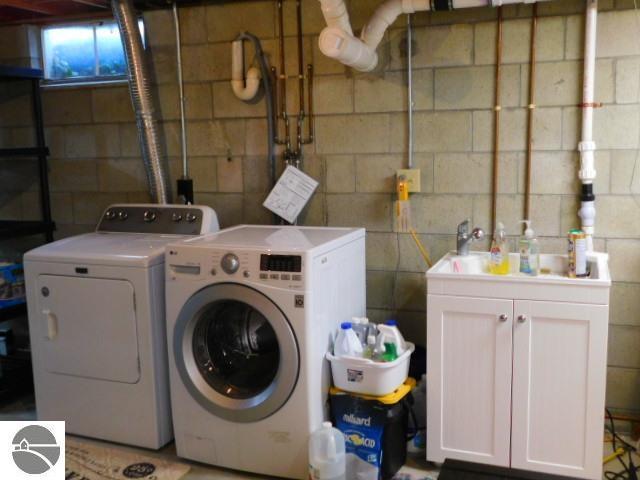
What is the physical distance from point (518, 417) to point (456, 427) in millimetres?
251

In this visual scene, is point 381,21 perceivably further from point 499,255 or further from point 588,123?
point 499,255

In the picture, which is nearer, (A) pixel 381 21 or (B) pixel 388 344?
(B) pixel 388 344

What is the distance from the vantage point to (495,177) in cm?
305

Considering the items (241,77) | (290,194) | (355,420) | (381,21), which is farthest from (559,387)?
(241,77)

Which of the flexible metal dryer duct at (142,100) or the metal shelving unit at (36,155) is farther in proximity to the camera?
the metal shelving unit at (36,155)

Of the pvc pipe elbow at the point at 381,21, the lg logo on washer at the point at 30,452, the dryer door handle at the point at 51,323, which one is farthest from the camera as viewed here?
the dryer door handle at the point at 51,323

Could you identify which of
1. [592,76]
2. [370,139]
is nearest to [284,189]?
[370,139]

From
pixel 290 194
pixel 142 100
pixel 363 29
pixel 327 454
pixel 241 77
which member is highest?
pixel 363 29

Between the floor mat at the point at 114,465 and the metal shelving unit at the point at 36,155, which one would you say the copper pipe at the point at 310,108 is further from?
the floor mat at the point at 114,465

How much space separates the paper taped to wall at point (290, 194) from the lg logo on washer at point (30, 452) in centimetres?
145

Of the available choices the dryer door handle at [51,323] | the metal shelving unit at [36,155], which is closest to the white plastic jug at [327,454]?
the dryer door handle at [51,323]

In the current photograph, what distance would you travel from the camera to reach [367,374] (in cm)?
260

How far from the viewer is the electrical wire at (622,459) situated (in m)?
2.60

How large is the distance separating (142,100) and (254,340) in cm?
149
